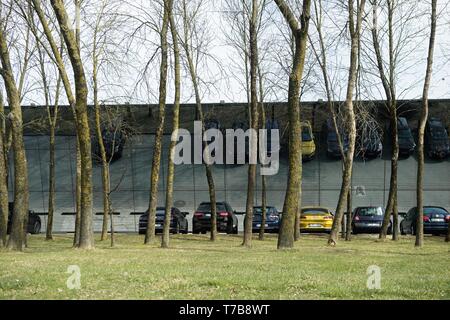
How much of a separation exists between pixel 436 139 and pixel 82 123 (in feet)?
80.9

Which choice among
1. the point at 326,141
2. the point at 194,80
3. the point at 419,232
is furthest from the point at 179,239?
the point at 326,141

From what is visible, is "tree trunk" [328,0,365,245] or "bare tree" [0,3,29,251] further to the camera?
"tree trunk" [328,0,365,245]

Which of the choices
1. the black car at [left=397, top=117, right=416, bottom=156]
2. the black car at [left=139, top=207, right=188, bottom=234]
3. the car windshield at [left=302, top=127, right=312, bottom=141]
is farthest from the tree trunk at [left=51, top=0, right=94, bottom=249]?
the black car at [left=397, top=117, right=416, bottom=156]

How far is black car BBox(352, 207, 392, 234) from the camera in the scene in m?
31.3

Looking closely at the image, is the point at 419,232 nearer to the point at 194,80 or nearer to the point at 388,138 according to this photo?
the point at 194,80

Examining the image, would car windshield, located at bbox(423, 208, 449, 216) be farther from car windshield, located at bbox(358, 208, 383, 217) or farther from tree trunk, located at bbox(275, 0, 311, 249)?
tree trunk, located at bbox(275, 0, 311, 249)

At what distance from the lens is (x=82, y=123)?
17.6 m

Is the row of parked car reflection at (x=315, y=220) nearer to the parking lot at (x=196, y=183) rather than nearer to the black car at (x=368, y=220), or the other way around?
the black car at (x=368, y=220)

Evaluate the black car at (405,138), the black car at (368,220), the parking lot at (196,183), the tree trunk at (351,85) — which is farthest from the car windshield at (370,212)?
the tree trunk at (351,85)

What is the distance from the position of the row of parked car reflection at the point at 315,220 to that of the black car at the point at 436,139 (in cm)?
596

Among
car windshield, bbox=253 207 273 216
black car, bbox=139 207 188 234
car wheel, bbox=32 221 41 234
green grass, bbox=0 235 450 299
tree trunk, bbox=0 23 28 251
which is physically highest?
tree trunk, bbox=0 23 28 251

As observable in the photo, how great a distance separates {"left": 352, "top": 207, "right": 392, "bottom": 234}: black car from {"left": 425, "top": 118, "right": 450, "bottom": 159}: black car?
279 inches

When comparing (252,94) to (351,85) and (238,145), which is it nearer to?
(351,85)

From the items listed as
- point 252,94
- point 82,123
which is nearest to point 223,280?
point 82,123
